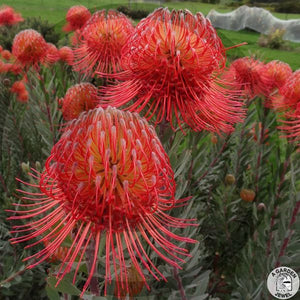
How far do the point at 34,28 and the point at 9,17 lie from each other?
0.68 ft

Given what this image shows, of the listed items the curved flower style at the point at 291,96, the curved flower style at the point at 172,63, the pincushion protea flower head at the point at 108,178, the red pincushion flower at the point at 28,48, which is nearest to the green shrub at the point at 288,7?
the curved flower style at the point at 291,96

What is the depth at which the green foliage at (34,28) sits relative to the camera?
2.06 m

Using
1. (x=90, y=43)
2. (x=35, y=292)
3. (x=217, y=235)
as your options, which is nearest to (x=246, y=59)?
(x=90, y=43)

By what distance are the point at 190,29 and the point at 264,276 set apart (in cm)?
65

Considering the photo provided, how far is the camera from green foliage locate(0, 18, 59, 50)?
206cm

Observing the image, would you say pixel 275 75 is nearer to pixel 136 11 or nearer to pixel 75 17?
pixel 136 11

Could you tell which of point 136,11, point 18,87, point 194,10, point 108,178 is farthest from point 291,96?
point 18,87

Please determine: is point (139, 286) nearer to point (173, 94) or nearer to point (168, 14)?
point (173, 94)

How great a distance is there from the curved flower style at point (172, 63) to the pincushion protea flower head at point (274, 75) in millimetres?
527

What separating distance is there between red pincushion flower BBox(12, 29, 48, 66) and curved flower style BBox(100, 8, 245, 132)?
28.6 inches

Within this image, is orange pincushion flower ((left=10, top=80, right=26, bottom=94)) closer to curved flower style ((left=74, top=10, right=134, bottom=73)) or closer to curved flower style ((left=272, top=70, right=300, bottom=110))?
curved flower style ((left=74, top=10, right=134, bottom=73))

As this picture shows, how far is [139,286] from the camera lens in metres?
0.66

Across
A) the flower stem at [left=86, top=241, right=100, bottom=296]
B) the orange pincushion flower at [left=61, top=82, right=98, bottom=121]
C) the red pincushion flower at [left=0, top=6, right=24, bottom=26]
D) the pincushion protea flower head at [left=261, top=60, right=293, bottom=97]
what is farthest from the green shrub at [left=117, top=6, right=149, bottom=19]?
the red pincushion flower at [left=0, top=6, right=24, bottom=26]

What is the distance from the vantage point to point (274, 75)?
1.18 meters
